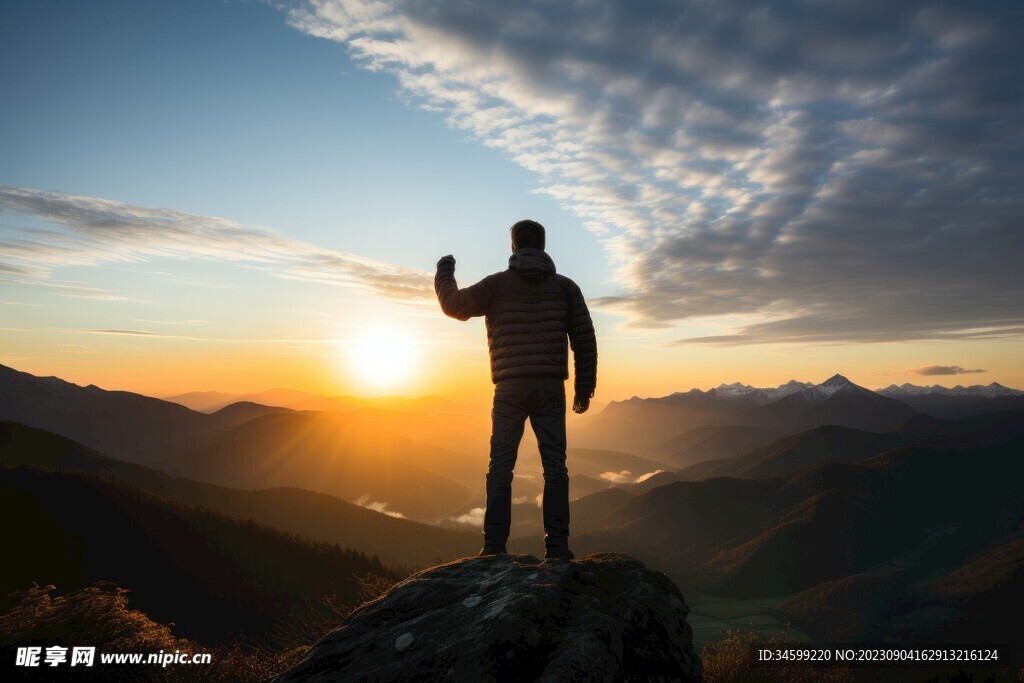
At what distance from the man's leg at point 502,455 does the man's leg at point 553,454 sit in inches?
10.6

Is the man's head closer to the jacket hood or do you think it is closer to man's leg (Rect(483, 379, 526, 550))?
the jacket hood

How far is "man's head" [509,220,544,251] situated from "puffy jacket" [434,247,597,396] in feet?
0.53

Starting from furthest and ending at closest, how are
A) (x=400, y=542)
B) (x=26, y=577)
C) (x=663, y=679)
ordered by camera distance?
(x=400, y=542)
(x=26, y=577)
(x=663, y=679)

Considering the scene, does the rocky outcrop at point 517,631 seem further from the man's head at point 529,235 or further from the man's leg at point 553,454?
the man's head at point 529,235

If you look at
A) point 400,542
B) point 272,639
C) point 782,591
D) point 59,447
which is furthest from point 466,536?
point 272,639

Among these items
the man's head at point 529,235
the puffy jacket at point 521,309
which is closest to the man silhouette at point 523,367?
the puffy jacket at point 521,309

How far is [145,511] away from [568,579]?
11978 cm

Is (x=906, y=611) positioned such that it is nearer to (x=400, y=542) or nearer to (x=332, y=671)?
(x=400, y=542)

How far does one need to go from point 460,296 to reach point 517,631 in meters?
4.44

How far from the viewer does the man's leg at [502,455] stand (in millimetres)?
7215

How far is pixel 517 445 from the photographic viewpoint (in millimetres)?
7277

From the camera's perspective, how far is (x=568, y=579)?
556 centimetres

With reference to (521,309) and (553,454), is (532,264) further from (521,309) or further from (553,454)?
(553,454)

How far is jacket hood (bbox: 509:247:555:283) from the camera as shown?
7.27 m
